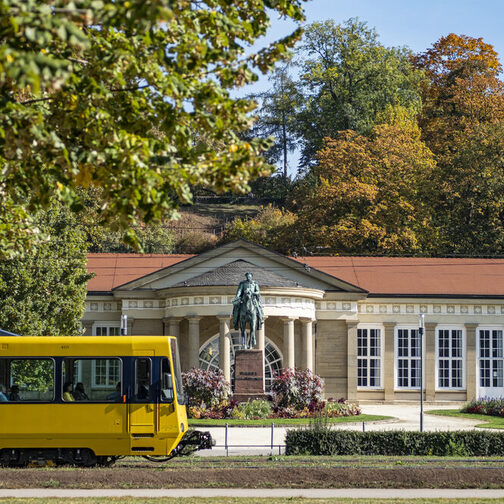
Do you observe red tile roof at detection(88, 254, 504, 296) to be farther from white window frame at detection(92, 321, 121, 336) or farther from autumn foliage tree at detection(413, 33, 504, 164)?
autumn foliage tree at detection(413, 33, 504, 164)

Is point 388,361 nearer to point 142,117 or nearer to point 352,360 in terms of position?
point 352,360

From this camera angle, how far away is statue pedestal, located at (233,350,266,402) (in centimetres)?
3703

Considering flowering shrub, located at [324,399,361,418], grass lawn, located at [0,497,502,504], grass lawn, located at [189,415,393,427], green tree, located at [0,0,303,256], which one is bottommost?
grass lawn, located at [189,415,393,427]

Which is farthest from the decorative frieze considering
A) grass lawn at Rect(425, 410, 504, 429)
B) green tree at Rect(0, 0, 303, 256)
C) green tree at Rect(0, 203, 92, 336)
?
green tree at Rect(0, 0, 303, 256)

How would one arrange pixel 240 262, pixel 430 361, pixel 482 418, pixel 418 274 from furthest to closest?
pixel 418 274 → pixel 430 361 → pixel 240 262 → pixel 482 418

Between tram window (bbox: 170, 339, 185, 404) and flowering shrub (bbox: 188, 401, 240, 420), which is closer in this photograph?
tram window (bbox: 170, 339, 185, 404)

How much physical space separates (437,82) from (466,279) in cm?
3226

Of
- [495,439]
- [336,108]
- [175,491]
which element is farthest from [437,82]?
[175,491]

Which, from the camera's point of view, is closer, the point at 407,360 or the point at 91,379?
the point at 91,379

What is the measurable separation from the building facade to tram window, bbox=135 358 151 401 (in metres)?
24.4

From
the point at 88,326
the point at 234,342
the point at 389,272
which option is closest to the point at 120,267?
the point at 88,326

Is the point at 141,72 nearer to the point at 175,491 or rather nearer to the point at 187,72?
the point at 187,72

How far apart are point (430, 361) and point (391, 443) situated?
26122mm

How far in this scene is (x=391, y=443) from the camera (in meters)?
22.9
